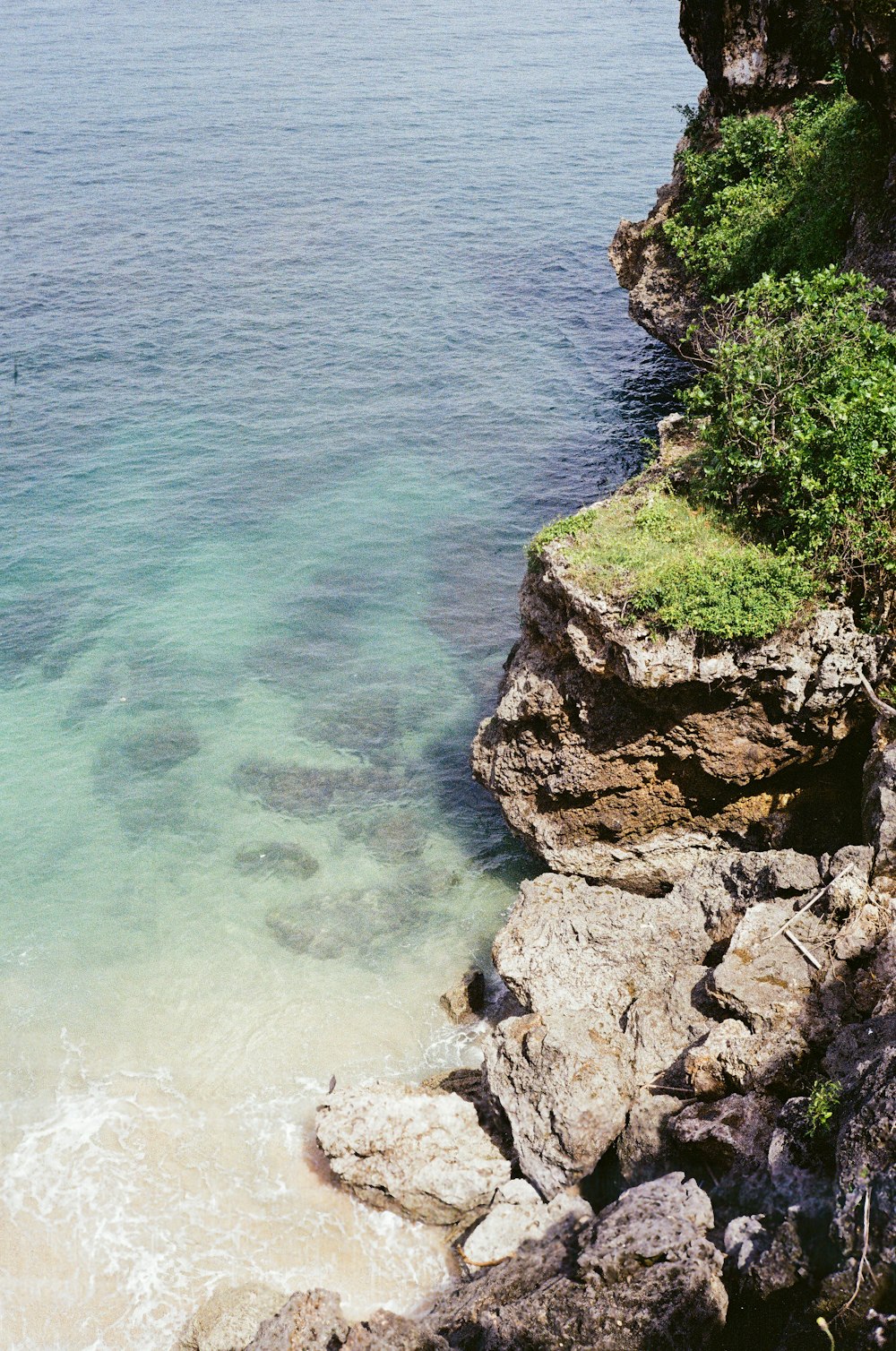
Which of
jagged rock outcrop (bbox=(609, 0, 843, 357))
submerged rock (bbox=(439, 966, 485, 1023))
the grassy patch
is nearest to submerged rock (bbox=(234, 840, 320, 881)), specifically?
submerged rock (bbox=(439, 966, 485, 1023))

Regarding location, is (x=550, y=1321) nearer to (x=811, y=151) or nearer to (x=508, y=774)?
(x=508, y=774)

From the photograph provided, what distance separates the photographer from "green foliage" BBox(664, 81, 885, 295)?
899 inches

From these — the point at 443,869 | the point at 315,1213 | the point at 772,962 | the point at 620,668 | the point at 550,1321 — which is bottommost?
the point at 315,1213

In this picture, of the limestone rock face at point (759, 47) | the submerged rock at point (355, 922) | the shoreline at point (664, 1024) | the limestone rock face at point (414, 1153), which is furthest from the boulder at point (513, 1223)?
the limestone rock face at point (759, 47)

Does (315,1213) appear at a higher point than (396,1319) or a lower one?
lower

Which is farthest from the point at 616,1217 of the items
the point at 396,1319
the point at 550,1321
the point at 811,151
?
the point at 811,151

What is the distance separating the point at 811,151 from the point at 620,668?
16.7 metres

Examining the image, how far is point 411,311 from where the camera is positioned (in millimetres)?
39281

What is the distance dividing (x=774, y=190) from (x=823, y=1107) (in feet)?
73.5

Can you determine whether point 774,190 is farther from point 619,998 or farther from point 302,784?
point 619,998

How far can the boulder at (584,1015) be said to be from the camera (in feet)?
44.1

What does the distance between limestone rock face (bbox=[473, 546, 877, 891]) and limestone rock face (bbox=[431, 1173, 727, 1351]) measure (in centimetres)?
679

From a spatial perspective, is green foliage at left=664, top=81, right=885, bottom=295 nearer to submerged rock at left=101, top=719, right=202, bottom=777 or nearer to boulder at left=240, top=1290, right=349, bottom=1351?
submerged rock at left=101, top=719, right=202, bottom=777

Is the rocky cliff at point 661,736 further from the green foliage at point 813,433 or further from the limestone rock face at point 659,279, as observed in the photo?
the limestone rock face at point 659,279
